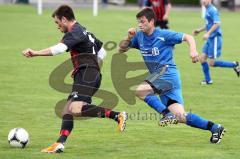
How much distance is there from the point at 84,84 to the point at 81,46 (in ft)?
1.75

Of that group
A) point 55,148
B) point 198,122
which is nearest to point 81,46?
point 55,148

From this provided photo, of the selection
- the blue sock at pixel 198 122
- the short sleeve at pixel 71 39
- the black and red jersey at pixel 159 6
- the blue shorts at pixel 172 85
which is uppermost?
the short sleeve at pixel 71 39

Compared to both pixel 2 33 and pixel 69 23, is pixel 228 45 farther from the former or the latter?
pixel 69 23

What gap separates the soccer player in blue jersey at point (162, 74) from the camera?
34.2 feet

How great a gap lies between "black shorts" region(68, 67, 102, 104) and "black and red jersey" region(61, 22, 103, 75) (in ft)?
0.29

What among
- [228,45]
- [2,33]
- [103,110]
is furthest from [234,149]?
[2,33]

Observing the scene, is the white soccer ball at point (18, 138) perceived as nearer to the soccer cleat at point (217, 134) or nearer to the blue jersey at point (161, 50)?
the blue jersey at point (161, 50)

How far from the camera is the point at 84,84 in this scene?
1005 cm

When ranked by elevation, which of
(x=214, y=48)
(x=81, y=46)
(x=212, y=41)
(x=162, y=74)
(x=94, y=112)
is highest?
(x=81, y=46)

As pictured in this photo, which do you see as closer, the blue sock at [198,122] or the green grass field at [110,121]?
the green grass field at [110,121]

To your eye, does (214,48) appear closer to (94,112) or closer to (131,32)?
(131,32)

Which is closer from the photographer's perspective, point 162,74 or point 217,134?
point 217,134

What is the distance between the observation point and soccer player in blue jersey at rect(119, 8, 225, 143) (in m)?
10.4

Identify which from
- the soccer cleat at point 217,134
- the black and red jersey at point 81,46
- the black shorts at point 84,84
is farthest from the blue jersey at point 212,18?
the black shorts at point 84,84
